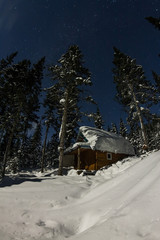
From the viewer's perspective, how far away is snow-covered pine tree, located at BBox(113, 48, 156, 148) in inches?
655

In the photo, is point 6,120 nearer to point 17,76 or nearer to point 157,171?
point 17,76

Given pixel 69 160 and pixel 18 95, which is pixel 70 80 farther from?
pixel 69 160

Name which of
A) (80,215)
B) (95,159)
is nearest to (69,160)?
(95,159)

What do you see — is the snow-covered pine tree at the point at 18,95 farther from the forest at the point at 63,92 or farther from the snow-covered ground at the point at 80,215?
the snow-covered ground at the point at 80,215

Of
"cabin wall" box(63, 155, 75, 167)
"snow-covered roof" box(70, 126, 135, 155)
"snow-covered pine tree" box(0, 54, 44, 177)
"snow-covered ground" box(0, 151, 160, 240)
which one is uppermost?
"snow-covered pine tree" box(0, 54, 44, 177)

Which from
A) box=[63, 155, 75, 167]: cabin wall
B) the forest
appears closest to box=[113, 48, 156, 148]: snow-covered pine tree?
the forest

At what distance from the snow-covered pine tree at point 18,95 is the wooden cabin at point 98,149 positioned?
664 cm

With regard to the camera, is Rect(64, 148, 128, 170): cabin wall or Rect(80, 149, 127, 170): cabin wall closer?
Rect(64, 148, 128, 170): cabin wall

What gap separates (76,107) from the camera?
1345 centimetres

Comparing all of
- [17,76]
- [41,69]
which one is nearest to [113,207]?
[17,76]

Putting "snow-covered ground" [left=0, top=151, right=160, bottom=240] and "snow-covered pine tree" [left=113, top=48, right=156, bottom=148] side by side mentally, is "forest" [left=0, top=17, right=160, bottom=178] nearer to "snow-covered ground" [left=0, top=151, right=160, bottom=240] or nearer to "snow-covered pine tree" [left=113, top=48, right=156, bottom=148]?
"snow-covered pine tree" [left=113, top=48, right=156, bottom=148]

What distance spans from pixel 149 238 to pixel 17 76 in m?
17.3

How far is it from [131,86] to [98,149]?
9.01 m

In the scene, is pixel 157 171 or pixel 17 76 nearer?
pixel 157 171
